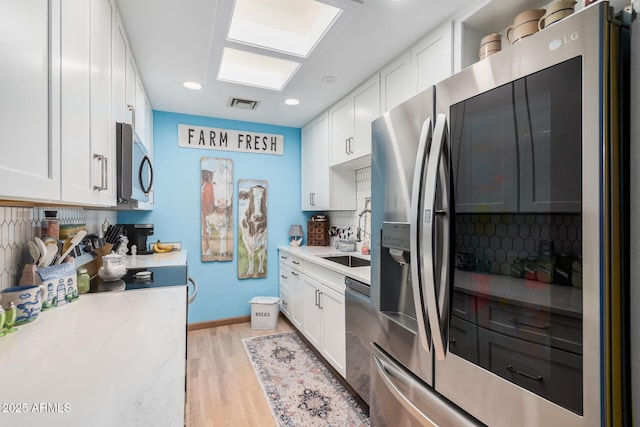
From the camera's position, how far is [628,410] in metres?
0.72

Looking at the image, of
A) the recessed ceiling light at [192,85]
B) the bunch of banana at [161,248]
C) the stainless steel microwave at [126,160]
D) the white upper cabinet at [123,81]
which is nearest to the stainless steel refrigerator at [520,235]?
the stainless steel microwave at [126,160]

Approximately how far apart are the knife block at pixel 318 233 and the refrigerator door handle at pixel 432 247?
2.70 meters

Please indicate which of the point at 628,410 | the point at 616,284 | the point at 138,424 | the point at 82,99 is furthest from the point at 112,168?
the point at 628,410

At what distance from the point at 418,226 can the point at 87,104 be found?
1.26 m

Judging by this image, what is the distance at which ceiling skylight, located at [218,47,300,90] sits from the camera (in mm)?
2506

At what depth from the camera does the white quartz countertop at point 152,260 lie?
2406 millimetres

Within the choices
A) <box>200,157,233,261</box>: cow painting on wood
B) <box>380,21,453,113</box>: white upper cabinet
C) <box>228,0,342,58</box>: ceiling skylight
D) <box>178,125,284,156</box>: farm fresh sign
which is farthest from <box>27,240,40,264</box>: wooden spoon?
<box>178,125,284,156</box>: farm fresh sign

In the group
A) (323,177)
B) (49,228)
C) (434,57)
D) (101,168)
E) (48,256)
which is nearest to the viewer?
(101,168)

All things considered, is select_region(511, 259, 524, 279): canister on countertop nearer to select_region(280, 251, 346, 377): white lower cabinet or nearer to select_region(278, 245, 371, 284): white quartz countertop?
select_region(278, 245, 371, 284): white quartz countertop

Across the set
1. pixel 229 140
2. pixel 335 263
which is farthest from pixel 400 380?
pixel 229 140

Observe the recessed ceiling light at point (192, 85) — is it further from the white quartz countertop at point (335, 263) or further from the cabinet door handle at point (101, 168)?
the white quartz countertop at point (335, 263)

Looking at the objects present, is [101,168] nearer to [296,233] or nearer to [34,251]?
[34,251]

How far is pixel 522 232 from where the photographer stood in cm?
86

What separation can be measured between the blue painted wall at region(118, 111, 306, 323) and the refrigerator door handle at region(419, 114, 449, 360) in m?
2.93
